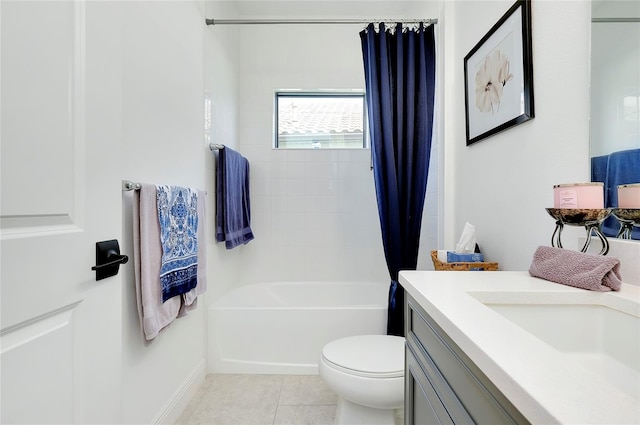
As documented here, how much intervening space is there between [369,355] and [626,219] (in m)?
1.03

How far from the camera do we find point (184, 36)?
5.24 ft

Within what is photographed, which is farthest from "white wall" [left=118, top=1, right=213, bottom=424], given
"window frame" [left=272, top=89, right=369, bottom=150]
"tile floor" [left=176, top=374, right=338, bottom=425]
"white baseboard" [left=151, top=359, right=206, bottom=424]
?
"window frame" [left=272, top=89, right=369, bottom=150]

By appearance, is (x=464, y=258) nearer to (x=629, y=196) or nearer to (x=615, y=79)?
(x=629, y=196)

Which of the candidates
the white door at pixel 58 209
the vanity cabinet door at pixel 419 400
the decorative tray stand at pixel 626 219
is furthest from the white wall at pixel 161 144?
the decorative tray stand at pixel 626 219

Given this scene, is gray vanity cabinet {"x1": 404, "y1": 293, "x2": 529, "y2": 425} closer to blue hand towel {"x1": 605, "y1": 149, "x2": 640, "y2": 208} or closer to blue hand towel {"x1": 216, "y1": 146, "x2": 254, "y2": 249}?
blue hand towel {"x1": 605, "y1": 149, "x2": 640, "y2": 208}

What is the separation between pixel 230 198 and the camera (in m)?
2.07

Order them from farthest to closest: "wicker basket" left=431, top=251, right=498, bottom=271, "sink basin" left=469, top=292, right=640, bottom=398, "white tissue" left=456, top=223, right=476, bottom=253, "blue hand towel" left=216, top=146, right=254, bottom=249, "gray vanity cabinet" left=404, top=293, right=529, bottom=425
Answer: "blue hand towel" left=216, top=146, right=254, bottom=249, "white tissue" left=456, top=223, right=476, bottom=253, "wicker basket" left=431, top=251, right=498, bottom=271, "sink basin" left=469, top=292, right=640, bottom=398, "gray vanity cabinet" left=404, top=293, right=529, bottom=425

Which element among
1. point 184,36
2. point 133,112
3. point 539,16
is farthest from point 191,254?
point 539,16

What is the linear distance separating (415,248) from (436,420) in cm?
117

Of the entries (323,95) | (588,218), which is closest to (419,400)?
(588,218)

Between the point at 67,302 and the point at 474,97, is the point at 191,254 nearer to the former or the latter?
the point at 67,302

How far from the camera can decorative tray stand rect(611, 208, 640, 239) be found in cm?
73

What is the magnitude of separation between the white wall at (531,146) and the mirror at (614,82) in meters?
0.03

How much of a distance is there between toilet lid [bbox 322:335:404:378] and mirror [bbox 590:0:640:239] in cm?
90
